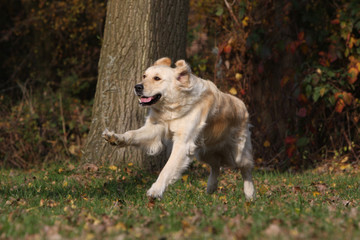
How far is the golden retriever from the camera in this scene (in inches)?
204

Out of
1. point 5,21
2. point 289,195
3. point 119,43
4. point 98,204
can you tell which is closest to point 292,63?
point 119,43

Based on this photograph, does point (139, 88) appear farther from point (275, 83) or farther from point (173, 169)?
point (275, 83)

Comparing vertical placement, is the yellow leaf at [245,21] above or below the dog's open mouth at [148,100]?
above

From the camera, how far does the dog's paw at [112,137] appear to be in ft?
16.6

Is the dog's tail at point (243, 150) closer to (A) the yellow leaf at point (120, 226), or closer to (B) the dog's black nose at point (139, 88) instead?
(B) the dog's black nose at point (139, 88)

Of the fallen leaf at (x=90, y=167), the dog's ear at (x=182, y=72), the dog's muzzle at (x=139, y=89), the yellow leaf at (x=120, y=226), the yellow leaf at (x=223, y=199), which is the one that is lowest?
the fallen leaf at (x=90, y=167)

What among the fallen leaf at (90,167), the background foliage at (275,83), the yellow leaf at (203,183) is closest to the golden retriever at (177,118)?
the yellow leaf at (203,183)

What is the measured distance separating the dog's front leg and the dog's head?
1.71 ft

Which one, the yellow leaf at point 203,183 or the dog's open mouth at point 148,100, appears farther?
the yellow leaf at point 203,183

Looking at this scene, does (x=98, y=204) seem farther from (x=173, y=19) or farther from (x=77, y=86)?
(x=77, y=86)

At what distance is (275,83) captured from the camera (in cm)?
939

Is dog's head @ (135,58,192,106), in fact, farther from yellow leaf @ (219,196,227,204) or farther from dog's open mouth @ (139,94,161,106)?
yellow leaf @ (219,196,227,204)

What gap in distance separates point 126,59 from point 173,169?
8.69 feet

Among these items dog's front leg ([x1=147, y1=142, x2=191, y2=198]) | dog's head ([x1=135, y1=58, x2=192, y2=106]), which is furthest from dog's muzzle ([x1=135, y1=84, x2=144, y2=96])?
dog's front leg ([x1=147, y1=142, x2=191, y2=198])
